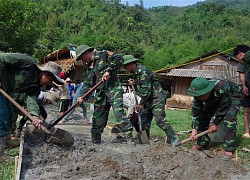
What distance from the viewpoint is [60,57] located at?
20750 mm

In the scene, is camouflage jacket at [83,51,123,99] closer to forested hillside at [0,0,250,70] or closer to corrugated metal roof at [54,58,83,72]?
forested hillside at [0,0,250,70]

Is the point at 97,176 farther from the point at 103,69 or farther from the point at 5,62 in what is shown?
the point at 103,69

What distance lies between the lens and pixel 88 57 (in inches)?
221

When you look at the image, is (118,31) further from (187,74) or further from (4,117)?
(4,117)

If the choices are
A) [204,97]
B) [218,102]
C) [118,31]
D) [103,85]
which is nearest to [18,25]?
[103,85]

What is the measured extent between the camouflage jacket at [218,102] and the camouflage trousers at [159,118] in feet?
1.52

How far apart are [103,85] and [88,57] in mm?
537

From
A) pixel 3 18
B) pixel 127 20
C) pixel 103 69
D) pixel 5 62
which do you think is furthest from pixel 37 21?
pixel 127 20

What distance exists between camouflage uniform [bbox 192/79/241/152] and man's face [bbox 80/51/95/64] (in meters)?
1.85

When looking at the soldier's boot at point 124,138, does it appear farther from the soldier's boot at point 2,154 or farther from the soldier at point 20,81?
the soldier's boot at point 2,154

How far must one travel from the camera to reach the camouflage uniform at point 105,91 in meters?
5.57

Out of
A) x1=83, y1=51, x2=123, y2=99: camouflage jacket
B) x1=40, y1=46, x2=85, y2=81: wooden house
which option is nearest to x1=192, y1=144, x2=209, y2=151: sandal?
x1=83, y1=51, x2=123, y2=99: camouflage jacket

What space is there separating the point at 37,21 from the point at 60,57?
4708 millimetres

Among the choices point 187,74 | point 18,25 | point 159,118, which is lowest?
point 187,74
